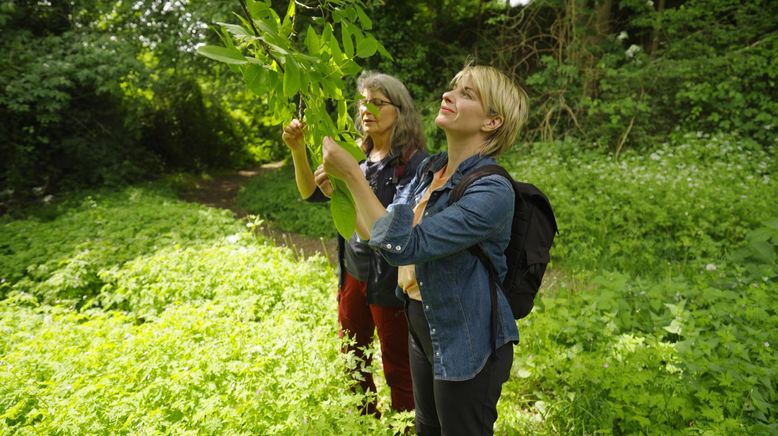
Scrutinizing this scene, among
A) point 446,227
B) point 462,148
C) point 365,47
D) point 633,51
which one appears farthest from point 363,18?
point 633,51

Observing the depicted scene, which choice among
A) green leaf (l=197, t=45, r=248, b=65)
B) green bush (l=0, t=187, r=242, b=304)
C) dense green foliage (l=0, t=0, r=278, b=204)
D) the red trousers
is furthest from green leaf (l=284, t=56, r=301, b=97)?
dense green foliage (l=0, t=0, r=278, b=204)

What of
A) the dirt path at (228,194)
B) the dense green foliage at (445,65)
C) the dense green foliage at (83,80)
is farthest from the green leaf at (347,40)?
Answer: the dense green foliage at (83,80)

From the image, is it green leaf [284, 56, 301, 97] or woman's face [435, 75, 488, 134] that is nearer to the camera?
green leaf [284, 56, 301, 97]

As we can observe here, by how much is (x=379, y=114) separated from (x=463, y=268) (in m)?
1.04

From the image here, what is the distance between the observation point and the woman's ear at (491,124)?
1604 mm

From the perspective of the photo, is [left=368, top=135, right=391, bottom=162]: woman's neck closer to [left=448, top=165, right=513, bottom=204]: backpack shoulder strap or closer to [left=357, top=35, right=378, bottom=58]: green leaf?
[left=448, top=165, right=513, bottom=204]: backpack shoulder strap

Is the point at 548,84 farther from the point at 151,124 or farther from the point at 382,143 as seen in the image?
the point at 151,124

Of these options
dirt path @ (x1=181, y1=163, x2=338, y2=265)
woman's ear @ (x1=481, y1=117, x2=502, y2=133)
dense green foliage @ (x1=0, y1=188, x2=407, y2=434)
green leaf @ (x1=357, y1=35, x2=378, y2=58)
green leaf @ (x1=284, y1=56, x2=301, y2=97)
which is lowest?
dirt path @ (x1=181, y1=163, x2=338, y2=265)

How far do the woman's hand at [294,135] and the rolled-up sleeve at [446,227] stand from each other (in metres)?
0.60

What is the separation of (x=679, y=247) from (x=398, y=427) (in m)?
4.07

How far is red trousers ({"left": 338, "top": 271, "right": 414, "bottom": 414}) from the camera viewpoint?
2.34 metres

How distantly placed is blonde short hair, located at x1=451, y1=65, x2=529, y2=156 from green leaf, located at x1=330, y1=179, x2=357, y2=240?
498 mm

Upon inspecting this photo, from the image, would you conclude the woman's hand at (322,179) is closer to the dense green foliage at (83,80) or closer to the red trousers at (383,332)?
the red trousers at (383,332)

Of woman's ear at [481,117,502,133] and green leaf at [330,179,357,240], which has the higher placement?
woman's ear at [481,117,502,133]
